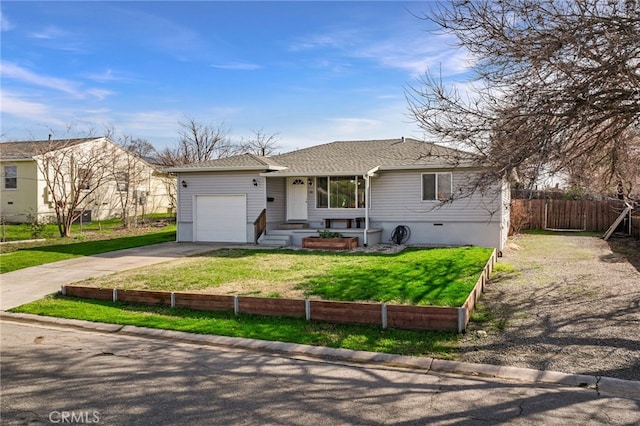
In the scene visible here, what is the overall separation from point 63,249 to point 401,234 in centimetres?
1227

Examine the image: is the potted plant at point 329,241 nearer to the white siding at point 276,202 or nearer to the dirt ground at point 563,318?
the white siding at point 276,202

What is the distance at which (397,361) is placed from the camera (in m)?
5.84

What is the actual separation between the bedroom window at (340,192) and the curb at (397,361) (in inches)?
492

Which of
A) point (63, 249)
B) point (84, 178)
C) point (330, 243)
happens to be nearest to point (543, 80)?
point (330, 243)

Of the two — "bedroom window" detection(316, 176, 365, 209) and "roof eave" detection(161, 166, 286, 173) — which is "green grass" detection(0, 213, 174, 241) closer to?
"roof eave" detection(161, 166, 286, 173)

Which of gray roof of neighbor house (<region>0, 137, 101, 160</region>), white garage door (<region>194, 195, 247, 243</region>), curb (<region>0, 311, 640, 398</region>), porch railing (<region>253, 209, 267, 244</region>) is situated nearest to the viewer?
curb (<region>0, 311, 640, 398</region>)

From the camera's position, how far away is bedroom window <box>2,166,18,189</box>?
26.8 meters

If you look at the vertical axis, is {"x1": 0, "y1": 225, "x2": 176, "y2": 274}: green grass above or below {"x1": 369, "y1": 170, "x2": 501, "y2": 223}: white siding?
below

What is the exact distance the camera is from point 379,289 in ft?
30.5

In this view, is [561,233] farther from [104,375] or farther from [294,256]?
[104,375]

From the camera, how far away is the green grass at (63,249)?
13.7 meters

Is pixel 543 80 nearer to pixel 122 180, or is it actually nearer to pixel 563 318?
pixel 563 318

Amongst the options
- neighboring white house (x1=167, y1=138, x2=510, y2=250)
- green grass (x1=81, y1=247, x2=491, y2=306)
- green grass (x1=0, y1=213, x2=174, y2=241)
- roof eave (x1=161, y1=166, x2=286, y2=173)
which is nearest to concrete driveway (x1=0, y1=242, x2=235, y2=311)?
green grass (x1=81, y1=247, x2=491, y2=306)

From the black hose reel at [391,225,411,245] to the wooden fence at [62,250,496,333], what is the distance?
8.39 m
